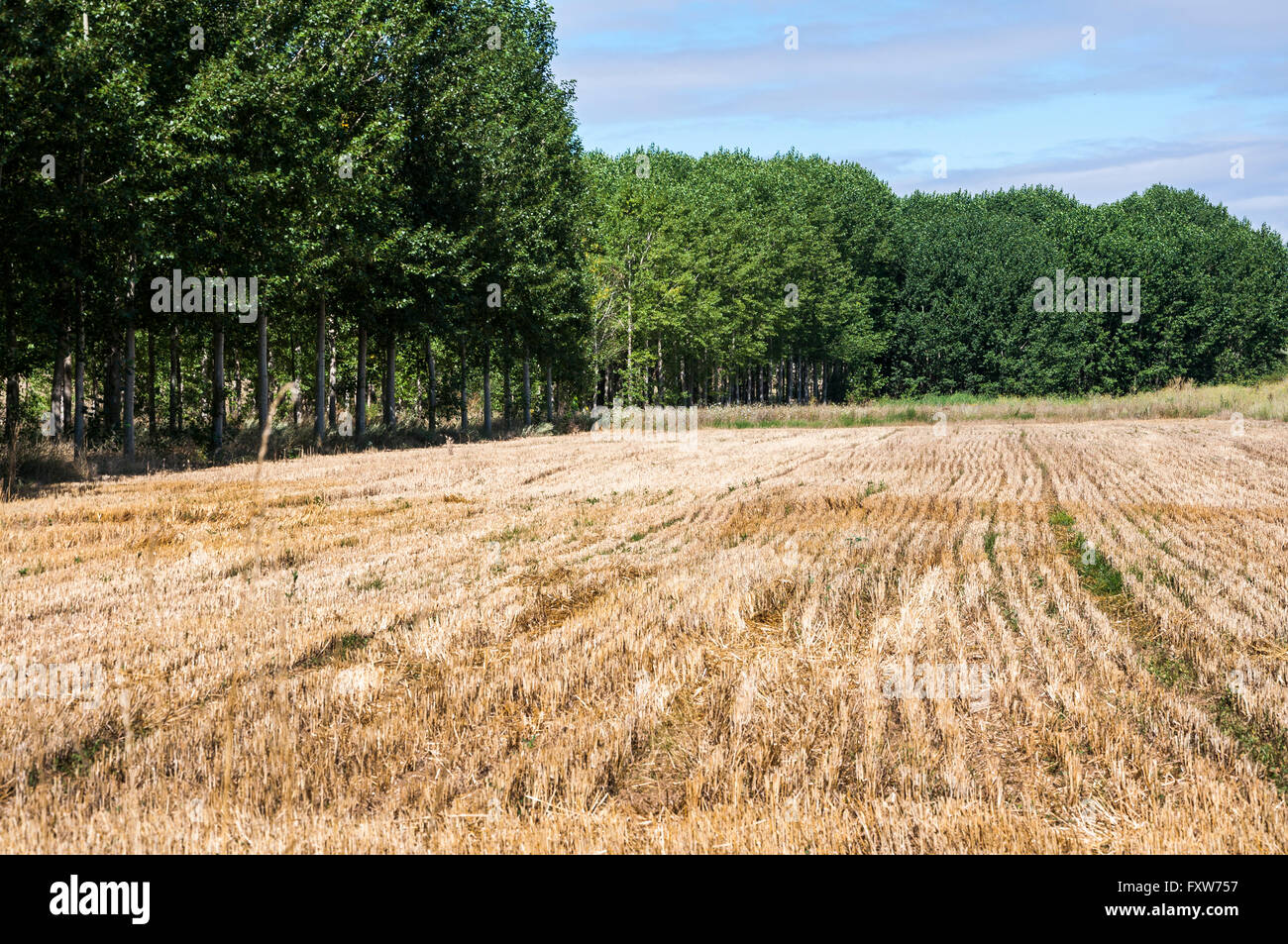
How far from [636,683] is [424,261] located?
1106 inches

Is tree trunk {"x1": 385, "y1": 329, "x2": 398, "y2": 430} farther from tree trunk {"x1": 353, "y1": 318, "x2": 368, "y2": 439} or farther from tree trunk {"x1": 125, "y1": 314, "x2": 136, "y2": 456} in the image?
tree trunk {"x1": 125, "y1": 314, "x2": 136, "y2": 456}

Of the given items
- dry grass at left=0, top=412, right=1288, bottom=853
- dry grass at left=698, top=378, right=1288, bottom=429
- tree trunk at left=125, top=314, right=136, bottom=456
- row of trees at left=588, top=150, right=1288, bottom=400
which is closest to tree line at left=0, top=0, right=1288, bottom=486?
tree trunk at left=125, top=314, right=136, bottom=456

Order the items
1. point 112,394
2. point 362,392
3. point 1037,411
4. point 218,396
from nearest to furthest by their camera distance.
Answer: point 218,396 → point 112,394 → point 362,392 → point 1037,411

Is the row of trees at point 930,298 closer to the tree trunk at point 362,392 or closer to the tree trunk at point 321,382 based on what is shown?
the tree trunk at point 362,392

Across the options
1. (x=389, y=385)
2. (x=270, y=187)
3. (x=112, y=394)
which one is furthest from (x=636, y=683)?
(x=389, y=385)

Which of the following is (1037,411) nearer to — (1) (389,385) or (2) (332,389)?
(1) (389,385)

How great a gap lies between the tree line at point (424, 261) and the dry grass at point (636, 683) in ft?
7.56

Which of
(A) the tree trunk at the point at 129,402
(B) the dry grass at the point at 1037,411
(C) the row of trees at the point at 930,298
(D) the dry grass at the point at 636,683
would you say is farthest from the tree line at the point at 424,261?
(B) the dry grass at the point at 1037,411

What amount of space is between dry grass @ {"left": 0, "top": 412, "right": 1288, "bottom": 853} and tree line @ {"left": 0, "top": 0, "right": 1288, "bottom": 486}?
230 centimetres

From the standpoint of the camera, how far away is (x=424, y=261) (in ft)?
106

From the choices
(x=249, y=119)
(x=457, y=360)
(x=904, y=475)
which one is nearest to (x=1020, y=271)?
(x=457, y=360)

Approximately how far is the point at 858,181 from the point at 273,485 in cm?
9052

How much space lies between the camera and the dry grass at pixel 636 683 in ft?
14.9

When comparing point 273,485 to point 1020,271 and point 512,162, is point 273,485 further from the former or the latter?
point 1020,271
